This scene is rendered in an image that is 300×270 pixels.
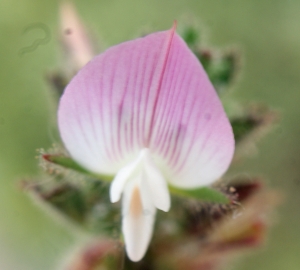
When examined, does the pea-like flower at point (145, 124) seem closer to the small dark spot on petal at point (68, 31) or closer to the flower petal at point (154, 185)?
the flower petal at point (154, 185)

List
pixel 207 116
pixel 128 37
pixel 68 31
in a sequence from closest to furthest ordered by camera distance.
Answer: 1. pixel 207 116
2. pixel 68 31
3. pixel 128 37

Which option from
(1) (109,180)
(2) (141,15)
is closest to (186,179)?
(1) (109,180)

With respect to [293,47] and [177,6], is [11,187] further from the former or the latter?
[293,47]

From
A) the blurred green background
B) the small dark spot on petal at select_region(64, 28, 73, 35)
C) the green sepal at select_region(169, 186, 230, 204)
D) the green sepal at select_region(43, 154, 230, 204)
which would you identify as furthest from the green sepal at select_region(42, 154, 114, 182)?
the blurred green background

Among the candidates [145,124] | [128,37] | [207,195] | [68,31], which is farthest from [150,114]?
[128,37]

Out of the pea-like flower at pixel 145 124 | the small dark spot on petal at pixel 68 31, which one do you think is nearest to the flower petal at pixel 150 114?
the pea-like flower at pixel 145 124

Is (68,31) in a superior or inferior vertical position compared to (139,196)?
superior

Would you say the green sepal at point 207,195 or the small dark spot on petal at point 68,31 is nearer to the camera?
the green sepal at point 207,195

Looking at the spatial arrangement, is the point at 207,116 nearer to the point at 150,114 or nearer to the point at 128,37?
the point at 150,114

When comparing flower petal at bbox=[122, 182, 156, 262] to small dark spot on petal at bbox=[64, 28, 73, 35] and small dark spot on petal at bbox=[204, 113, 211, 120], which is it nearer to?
small dark spot on petal at bbox=[204, 113, 211, 120]
